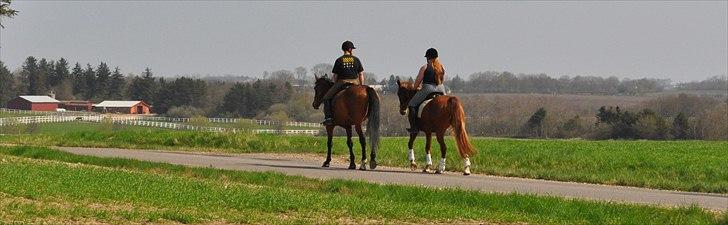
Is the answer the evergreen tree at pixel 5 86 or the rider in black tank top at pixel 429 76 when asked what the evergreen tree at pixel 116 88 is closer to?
the evergreen tree at pixel 5 86

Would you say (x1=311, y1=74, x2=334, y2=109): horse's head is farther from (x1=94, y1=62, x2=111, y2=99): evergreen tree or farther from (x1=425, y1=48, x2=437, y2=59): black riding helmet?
(x1=94, y1=62, x2=111, y2=99): evergreen tree

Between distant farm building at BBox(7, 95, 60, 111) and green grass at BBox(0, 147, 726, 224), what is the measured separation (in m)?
140

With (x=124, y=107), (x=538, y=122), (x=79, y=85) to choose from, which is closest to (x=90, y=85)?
(x=79, y=85)

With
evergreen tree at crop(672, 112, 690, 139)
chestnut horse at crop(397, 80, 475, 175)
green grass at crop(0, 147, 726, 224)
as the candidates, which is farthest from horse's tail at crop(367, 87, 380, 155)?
evergreen tree at crop(672, 112, 690, 139)

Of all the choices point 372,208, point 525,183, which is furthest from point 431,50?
point 372,208

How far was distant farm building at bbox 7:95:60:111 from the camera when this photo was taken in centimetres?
15350

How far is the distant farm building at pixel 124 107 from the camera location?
477 feet

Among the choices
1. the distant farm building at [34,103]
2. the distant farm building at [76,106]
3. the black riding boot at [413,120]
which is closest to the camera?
the black riding boot at [413,120]

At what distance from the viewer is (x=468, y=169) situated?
23734 millimetres

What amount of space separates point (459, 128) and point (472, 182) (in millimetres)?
1873

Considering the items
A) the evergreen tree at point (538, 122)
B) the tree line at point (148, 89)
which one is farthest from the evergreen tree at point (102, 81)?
the evergreen tree at point (538, 122)

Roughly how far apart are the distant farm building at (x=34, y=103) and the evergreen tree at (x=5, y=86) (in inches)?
85.8

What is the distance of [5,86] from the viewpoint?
6260 inches

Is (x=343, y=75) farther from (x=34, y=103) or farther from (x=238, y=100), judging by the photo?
(x=34, y=103)
